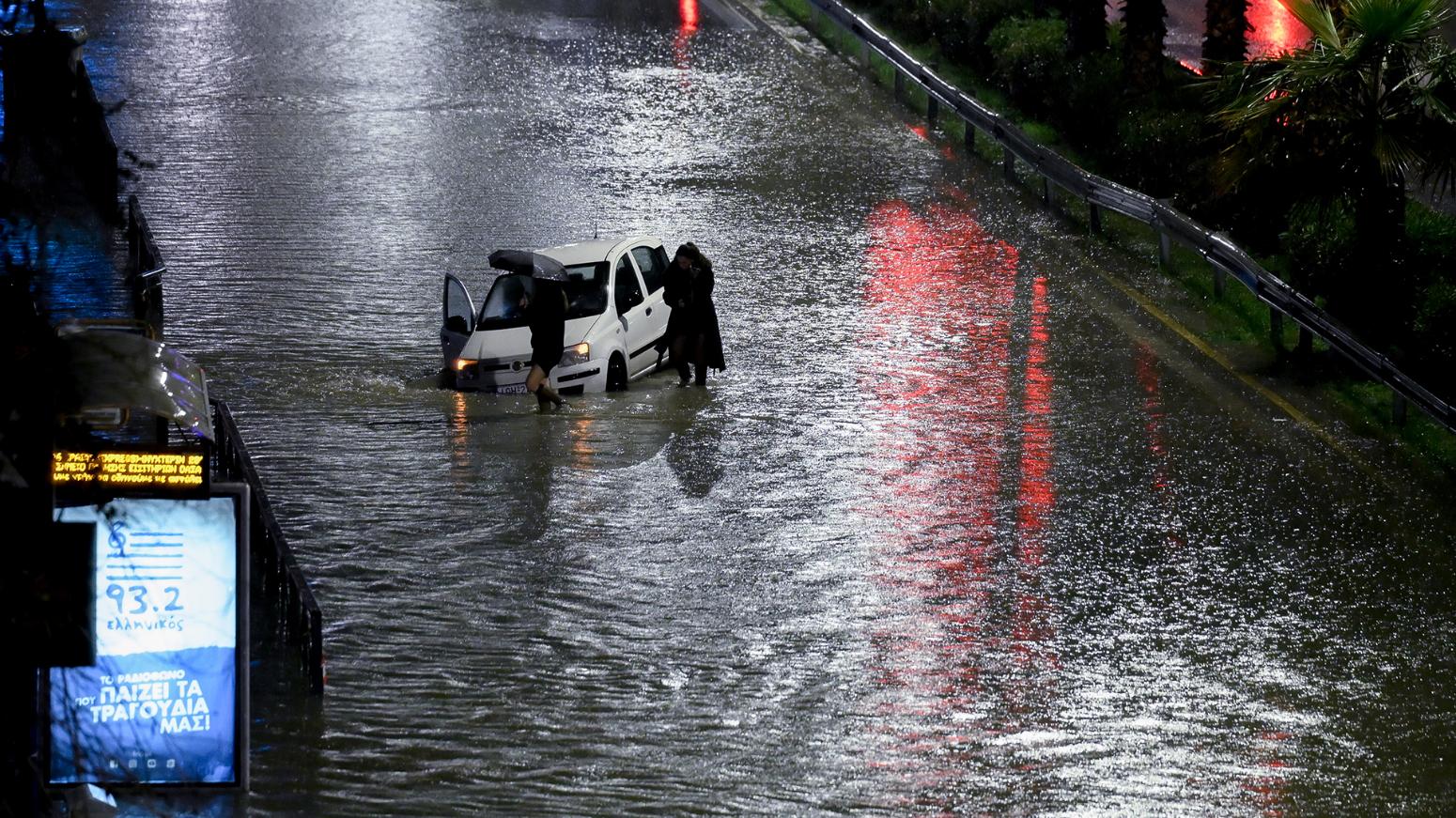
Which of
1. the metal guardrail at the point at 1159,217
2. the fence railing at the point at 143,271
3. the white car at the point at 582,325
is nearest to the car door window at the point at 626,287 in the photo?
the white car at the point at 582,325

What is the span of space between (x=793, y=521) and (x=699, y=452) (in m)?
1.96

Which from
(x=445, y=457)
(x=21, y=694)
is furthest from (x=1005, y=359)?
(x=21, y=694)

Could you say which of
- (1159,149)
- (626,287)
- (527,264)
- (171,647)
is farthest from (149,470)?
(1159,149)

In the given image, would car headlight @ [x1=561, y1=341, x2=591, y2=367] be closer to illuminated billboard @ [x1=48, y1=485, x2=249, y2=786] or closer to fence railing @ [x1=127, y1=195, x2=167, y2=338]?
fence railing @ [x1=127, y1=195, x2=167, y2=338]

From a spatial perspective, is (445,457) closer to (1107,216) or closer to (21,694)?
(21,694)

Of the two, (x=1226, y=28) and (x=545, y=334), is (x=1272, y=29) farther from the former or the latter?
(x=545, y=334)

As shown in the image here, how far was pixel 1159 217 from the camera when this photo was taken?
75.4 ft

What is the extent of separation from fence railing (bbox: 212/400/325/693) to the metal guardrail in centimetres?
998

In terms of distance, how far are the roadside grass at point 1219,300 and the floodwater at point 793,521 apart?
0.73 metres

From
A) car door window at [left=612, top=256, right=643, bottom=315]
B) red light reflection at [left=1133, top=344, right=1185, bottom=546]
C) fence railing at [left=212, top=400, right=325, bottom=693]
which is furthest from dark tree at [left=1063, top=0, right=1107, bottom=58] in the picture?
fence railing at [left=212, top=400, right=325, bottom=693]

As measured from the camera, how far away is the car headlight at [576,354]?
61.0ft

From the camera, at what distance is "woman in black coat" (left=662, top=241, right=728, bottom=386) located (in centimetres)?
1814

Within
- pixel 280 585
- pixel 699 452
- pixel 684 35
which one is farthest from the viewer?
pixel 684 35

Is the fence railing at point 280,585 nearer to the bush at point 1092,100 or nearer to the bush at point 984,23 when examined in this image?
the bush at point 1092,100
